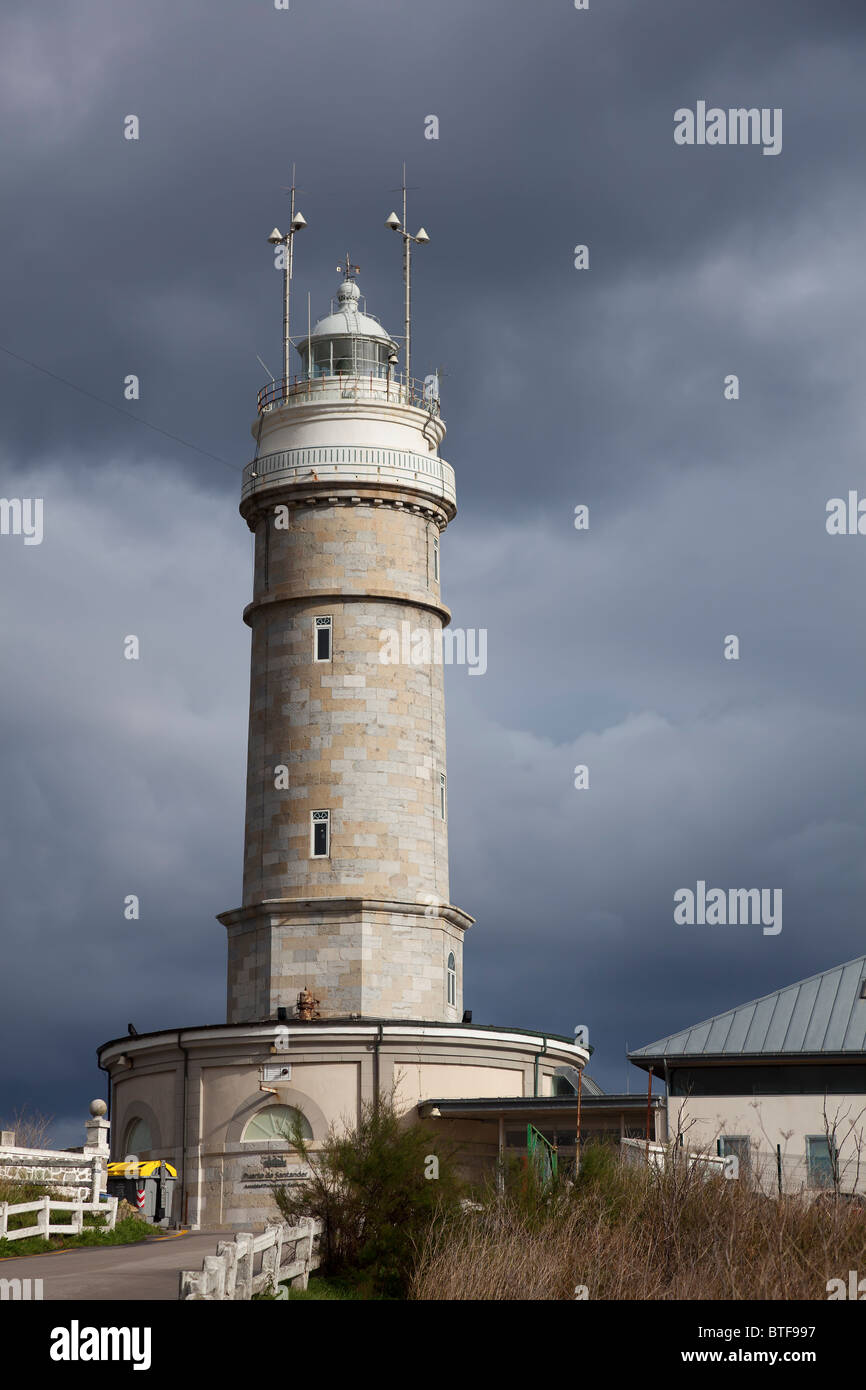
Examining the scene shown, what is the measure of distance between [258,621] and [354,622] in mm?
2922

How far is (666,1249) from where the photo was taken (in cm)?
2297

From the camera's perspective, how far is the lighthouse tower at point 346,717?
151 ft

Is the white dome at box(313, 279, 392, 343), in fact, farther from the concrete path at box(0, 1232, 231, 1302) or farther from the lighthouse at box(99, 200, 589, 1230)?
the concrete path at box(0, 1232, 231, 1302)

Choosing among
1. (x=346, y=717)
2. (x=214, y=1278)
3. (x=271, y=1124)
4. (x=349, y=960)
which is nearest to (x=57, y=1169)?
(x=271, y=1124)

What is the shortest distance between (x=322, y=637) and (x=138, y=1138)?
13200 mm

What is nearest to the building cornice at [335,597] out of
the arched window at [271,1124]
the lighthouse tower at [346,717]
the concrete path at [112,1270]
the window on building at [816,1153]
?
the lighthouse tower at [346,717]

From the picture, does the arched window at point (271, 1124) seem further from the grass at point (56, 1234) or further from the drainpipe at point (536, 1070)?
Result: the drainpipe at point (536, 1070)

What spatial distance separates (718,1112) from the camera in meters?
42.0

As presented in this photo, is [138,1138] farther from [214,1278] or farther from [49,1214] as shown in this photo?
[214,1278]

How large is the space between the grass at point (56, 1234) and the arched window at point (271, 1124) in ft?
18.4

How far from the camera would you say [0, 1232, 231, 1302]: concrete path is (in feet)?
76.4
